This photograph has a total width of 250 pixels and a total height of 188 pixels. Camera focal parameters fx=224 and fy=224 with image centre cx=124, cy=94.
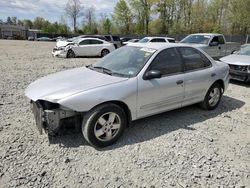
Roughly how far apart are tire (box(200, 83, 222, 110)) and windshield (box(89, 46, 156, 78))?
5.98 ft

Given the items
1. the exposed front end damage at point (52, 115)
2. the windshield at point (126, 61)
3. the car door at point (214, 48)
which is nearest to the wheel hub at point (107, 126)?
the exposed front end damage at point (52, 115)

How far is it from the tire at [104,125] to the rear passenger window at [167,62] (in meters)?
1.03

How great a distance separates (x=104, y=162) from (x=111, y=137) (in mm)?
490

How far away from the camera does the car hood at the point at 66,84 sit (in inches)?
126

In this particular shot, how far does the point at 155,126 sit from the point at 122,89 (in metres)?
1.19

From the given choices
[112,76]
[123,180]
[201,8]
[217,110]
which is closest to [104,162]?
[123,180]

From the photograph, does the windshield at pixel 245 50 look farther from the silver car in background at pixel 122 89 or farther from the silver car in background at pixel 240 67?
the silver car in background at pixel 122 89

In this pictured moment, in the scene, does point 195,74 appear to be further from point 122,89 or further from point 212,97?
point 122,89

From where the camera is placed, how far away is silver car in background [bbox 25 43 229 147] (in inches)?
127

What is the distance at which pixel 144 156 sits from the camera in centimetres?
326

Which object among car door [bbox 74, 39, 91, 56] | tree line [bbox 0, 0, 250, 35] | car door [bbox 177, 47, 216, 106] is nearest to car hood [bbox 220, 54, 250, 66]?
car door [bbox 177, 47, 216, 106]

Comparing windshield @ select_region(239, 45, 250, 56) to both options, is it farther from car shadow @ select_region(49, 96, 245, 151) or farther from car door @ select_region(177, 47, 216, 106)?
car door @ select_region(177, 47, 216, 106)

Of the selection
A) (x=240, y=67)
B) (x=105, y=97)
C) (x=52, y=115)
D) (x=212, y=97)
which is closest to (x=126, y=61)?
(x=105, y=97)

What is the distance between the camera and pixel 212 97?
201 inches
